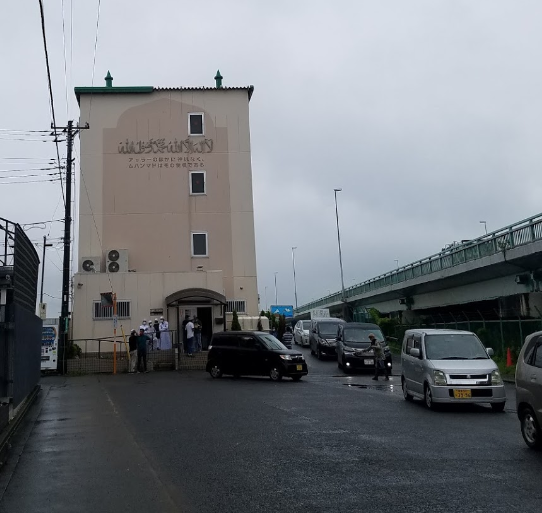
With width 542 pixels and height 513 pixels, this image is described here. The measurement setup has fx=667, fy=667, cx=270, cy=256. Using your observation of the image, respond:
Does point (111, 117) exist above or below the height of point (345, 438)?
above

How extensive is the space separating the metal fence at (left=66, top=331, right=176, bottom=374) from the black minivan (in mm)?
5973

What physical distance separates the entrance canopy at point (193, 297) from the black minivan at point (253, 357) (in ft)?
29.8

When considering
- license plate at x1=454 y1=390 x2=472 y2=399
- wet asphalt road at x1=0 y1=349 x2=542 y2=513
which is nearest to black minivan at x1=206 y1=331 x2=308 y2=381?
wet asphalt road at x1=0 y1=349 x2=542 y2=513

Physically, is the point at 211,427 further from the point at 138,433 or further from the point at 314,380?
the point at 314,380

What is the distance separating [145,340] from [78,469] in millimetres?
19791

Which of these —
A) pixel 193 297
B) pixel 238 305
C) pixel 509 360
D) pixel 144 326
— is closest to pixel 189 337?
pixel 144 326

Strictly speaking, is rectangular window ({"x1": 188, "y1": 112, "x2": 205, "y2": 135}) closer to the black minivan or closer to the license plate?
the black minivan

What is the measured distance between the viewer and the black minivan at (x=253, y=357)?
75.7ft

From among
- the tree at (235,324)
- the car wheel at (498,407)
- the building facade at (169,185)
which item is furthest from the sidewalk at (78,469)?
the building facade at (169,185)

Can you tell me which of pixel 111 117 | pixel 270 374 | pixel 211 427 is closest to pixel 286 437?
pixel 211 427

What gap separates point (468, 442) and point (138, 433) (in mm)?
5646

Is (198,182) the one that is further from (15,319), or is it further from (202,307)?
(15,319)

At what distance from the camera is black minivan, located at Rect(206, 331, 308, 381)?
23.1 metres

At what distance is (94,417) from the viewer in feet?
47.1
